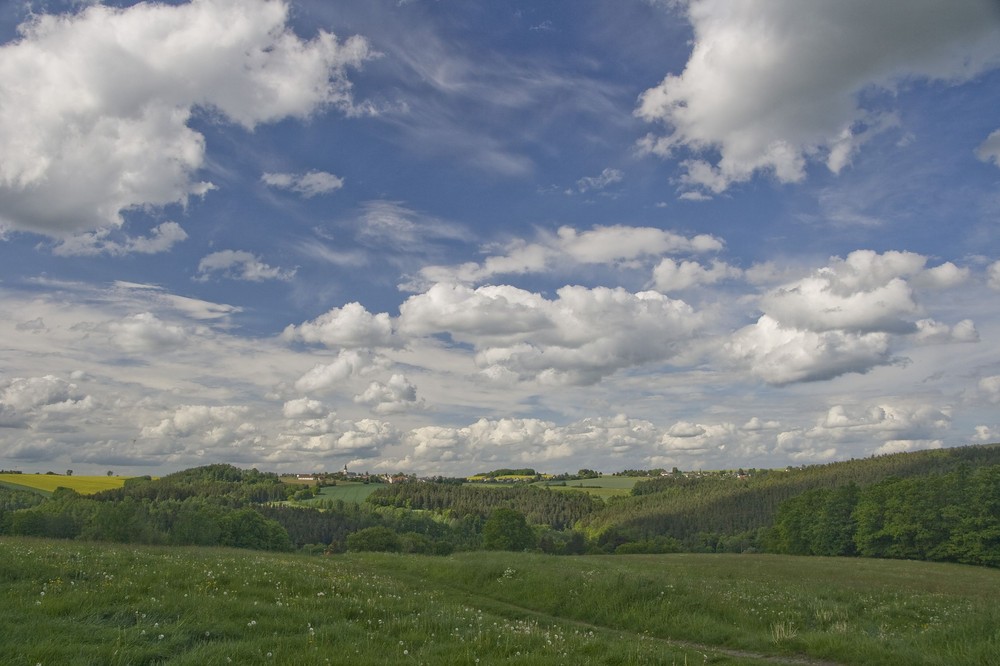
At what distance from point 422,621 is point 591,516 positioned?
175012mm

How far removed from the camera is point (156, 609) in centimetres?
1076

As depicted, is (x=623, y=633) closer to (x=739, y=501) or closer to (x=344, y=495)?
(x=739, y=501)

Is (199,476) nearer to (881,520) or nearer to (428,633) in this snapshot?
(881,520)

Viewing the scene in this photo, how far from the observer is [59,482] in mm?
129500

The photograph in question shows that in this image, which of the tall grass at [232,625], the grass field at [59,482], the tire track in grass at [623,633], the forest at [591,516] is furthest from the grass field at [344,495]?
the tall grass at [232,625]

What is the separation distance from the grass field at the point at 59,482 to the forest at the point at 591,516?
4434 millimetres

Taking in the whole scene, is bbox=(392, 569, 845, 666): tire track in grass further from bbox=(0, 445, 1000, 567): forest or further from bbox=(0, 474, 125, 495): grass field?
A: bbox=(0, 474, 125, 495): grass field

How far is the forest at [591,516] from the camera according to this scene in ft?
230

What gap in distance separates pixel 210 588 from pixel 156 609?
318 centimetres

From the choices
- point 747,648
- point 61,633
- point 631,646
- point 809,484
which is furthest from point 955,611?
point 809,484

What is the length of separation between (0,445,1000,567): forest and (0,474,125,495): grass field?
443 centimetres

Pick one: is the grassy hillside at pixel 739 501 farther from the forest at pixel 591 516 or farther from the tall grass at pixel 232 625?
the tall grass at pixel 232 625

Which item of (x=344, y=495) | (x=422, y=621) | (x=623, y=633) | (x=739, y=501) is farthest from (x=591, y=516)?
(x=422, y=621)

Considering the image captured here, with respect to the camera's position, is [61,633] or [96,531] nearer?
[61,633]
